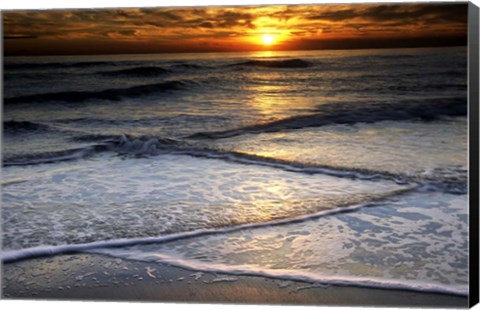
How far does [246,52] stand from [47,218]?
3.45 feet

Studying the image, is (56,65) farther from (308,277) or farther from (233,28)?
(308,277)

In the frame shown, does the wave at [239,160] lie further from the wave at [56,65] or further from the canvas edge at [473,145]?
the wave at [56,65]

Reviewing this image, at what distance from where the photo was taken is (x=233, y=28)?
2.57 m

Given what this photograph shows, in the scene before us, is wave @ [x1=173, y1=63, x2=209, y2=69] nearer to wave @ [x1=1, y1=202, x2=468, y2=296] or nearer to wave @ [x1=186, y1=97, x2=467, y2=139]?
wave @ [x1=186, y1=97, x2=467, y2=139]

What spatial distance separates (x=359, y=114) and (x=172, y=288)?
3.63ft

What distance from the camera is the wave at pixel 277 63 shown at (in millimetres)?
2674

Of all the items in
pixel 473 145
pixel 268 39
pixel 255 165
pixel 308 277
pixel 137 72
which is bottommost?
pixel 308 277

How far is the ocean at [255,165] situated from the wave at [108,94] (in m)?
0.01

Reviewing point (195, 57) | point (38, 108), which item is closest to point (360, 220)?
point (195, 57)

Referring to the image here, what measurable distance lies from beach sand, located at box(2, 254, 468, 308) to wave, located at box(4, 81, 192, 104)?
812 mm

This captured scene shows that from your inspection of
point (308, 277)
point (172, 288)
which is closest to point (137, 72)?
point (172, 288)

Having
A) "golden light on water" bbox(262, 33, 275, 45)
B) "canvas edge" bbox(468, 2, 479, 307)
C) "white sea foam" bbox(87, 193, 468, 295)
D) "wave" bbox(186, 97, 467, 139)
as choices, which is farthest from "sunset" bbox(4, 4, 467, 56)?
"white sea foam" bbox(87, 193, 468, 295)

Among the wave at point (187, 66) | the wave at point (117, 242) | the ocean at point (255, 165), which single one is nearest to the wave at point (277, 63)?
the ocean at point (255, 165)

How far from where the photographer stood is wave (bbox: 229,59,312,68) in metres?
2.67
